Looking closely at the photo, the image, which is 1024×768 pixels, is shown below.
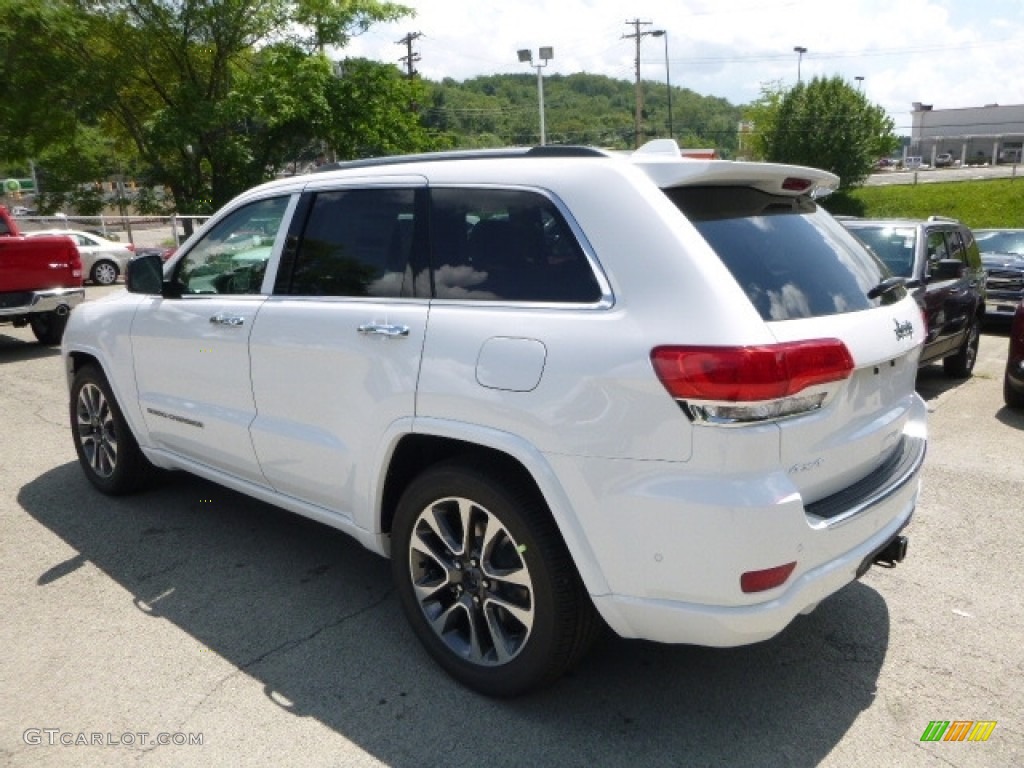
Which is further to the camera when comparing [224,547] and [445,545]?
[224,547]

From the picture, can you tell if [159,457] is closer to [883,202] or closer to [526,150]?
[526,150]

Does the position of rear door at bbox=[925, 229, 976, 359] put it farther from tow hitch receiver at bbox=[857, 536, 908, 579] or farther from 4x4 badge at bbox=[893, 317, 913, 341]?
tow hitch receiver at bbox=[857, 536, 908, 579]

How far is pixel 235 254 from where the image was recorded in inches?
162

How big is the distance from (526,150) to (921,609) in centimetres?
259

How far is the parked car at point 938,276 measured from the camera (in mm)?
7558

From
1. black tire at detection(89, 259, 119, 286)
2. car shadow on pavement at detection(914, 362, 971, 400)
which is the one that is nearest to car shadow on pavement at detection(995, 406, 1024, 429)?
car shadow on pavement at detection(914, 362, 971, 400)

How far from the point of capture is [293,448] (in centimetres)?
352

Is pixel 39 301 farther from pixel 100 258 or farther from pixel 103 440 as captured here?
pixel 100 258

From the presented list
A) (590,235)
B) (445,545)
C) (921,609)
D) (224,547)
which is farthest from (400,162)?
(921,609)

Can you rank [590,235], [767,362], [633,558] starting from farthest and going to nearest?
1. [590,235]
2. [633,558]
3. [767,362]

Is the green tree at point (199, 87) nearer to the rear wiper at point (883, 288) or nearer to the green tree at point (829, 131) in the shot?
the rear wiper at point (883, 288)

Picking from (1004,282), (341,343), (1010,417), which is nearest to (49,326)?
(341,343)

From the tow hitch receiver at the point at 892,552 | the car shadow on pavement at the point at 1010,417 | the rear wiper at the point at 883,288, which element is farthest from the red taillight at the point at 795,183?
the car shadow on pavement at the point at 1010,417

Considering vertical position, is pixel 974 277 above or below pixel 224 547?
above
